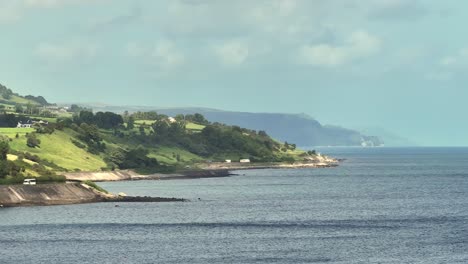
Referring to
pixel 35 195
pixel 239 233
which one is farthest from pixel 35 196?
pixel 239 233

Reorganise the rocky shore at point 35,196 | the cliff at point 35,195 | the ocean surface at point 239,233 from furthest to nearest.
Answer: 1. the cliff at point 35,195
2. the rocky shore at point 35,196
3. the ocean surface at point 239,233

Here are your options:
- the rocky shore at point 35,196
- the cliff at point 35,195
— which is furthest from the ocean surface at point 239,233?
the cliff at point 35,195

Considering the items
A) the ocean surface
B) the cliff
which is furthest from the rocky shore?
the ocean surface

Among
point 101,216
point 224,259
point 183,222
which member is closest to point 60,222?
point 101,216

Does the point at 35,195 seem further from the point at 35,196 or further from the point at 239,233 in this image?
the point at 239,233

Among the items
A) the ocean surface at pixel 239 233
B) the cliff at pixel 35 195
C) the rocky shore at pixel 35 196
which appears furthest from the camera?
the cliff at pixel 35 195

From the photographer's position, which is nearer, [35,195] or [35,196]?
[35,196]

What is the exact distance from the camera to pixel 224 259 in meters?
109

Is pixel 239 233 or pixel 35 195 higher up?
pixel 35 195

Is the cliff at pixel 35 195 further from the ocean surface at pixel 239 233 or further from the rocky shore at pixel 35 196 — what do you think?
the ocean surface at pixel 239 233

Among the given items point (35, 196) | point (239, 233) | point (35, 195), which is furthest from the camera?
point (35, 195)

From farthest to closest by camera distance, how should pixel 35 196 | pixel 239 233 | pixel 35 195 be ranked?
pixel 35 195 < pixel 35 196 < pixel 239 233

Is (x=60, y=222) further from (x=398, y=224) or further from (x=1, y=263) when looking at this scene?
(x=398, y=224)

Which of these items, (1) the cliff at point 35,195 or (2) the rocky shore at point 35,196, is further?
(1) the cliff at point 35,195
